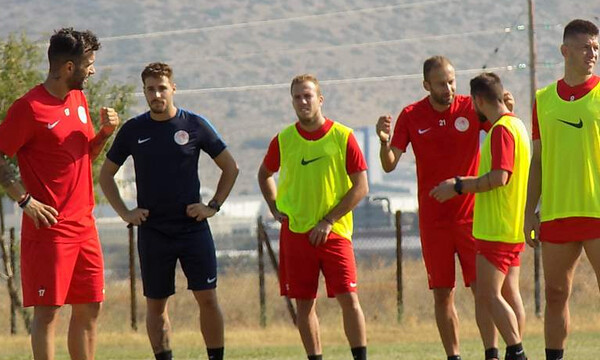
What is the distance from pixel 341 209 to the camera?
1109 cm

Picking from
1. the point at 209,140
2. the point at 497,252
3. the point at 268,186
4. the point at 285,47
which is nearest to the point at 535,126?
the point at 497,252

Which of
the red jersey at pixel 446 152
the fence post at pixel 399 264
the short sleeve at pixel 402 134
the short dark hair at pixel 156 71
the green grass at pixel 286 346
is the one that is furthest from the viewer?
the fence post at pixel 399 264

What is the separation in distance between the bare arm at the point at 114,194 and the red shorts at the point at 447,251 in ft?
7.16

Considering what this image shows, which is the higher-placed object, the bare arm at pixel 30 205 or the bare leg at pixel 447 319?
the bare arm at pixel 30 205

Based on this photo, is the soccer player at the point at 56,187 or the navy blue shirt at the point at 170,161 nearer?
the soccer player at the point at 56,187

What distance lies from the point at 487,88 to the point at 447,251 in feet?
4.53

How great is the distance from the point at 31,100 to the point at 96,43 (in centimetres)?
63

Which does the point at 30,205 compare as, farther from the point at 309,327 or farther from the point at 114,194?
the point at 309,327

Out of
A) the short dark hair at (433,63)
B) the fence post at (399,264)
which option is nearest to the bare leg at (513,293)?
the short dark hair at (433,63)

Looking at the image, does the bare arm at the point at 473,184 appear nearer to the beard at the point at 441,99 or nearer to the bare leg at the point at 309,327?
the beard at the point at 441,99

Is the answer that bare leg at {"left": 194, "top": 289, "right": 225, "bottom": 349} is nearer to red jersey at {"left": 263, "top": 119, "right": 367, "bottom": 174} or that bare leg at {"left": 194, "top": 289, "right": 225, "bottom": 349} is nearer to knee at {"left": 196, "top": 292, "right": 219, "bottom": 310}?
knee at {"left": 196, "top": 292, "right": 219, "bottom": 310}

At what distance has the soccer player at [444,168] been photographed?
1106 centimetres

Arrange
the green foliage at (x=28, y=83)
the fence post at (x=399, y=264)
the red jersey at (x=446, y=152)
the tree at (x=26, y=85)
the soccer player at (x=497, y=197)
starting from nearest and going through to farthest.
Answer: the soccer player at (x=497, y=197), the red jersey at (x=446, y=152), the fence post at (x=399, y=264), the tree at (x=26, y=85), the green foliage at (x=28, y=83)

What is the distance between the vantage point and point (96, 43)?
10.2m
